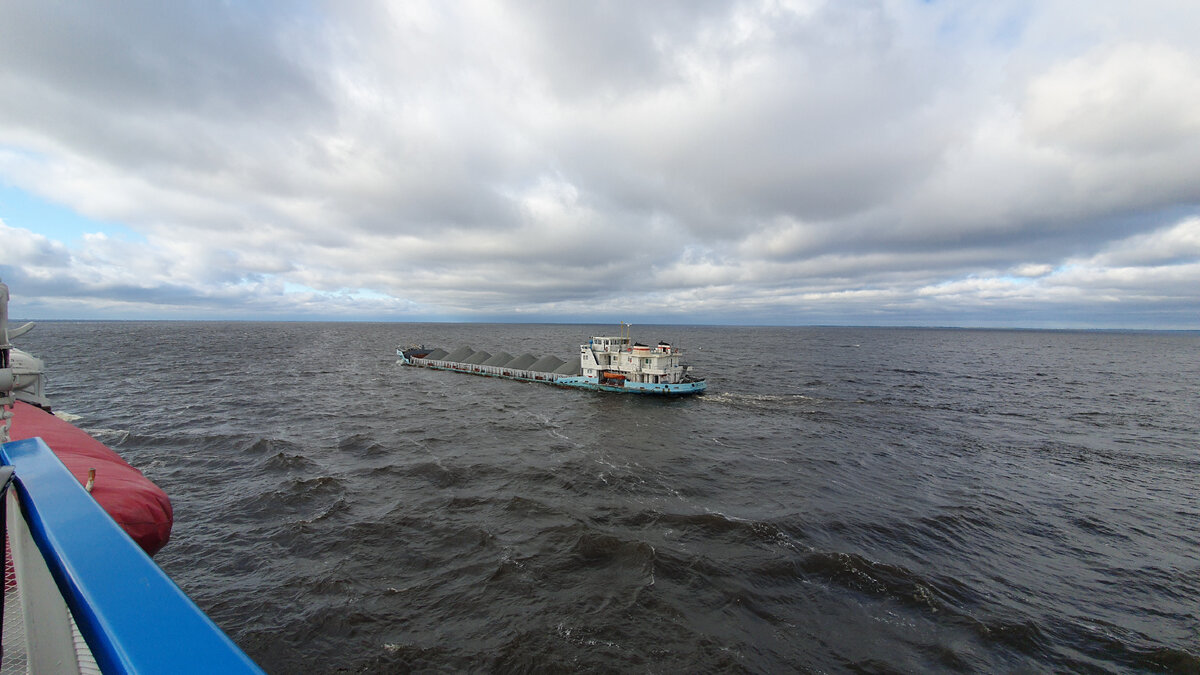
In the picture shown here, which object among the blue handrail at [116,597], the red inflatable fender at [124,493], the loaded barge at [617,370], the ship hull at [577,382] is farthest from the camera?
the loaded barge at [617,370]

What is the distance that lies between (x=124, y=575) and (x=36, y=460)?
364cm

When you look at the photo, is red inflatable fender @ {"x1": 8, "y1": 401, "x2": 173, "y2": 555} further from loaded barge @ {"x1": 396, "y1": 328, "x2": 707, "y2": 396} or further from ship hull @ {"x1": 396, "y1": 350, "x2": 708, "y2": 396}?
loaded barge @ {"x1": 396, "y1": 328, "x2": 707, "y2": 396}

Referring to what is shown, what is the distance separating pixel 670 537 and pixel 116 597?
71.4 ft

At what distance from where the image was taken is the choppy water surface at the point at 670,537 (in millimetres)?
15383

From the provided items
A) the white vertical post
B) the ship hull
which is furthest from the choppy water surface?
the white vertical post

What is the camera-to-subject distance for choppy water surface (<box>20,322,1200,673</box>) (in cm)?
1538

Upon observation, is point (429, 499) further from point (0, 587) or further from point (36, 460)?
point (0, 587)

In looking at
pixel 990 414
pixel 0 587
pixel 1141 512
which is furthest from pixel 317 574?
pixel 990 414

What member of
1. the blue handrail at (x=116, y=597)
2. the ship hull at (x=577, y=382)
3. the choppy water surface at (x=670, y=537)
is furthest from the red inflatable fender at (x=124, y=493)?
the ship hull at (x=577, y=382)

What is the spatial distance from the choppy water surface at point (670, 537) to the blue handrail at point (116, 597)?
13694 mm

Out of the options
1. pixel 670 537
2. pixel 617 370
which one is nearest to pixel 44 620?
pixel 670 537

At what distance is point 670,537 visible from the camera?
21.6 meters

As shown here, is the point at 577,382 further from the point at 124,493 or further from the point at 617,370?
the point at 124,493

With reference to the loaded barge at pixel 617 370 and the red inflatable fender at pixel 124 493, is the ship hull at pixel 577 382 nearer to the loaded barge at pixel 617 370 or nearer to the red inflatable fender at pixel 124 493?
the loaded barge at pixel 617 370
